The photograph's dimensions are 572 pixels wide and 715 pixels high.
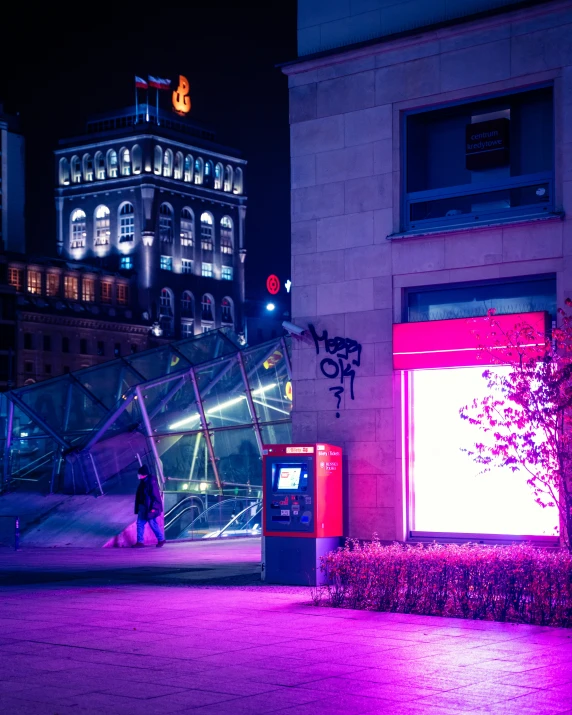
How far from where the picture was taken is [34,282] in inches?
5241

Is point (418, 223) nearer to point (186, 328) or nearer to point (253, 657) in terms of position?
point (253, 657)

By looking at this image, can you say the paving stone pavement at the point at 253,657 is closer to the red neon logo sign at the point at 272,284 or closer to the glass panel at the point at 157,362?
the glass panel at the point at 157,362

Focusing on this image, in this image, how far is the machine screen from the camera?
1733 centimetres

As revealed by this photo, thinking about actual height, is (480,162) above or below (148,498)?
above

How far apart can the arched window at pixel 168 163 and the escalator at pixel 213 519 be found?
139 metres

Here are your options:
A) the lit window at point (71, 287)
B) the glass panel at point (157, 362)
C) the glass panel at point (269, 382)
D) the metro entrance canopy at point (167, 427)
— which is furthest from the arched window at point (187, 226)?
the glass panel at point (269, 382)

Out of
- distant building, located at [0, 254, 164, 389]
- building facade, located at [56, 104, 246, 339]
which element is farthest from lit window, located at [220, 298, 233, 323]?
distant building, located at [0, 254, 164, 389]

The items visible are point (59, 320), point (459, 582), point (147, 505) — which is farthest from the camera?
point (59, 320)

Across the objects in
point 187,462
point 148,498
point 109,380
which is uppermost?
A: point 109,380

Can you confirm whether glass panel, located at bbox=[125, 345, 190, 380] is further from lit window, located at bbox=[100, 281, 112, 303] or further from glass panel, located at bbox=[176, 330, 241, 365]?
lit window, located at bbox=[100, 281, 112, 303]

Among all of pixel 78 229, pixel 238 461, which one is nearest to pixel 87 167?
pixel 78 229

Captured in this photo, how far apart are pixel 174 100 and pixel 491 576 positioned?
172178 millimetres

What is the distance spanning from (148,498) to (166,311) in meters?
136

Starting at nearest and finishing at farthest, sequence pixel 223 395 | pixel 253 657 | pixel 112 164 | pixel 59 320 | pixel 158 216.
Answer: pixel 253 657
pixel 223 395
pixel 59 320
pixel 158 216
pixel 112 164
